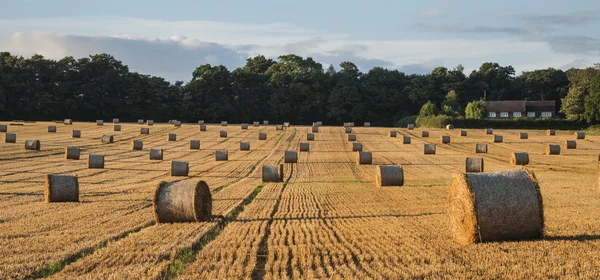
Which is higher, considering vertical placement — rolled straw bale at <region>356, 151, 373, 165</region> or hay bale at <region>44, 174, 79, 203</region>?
hay bale at <region>44, 174, 79, 203</region>

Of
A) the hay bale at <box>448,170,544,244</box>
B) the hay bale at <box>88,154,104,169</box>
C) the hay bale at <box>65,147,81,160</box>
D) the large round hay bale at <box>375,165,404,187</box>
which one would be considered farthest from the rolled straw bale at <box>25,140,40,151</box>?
the hay bale at <box>448,170,544,244</box>

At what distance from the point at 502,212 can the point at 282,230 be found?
16.3ft

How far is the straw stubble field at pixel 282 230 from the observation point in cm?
1066

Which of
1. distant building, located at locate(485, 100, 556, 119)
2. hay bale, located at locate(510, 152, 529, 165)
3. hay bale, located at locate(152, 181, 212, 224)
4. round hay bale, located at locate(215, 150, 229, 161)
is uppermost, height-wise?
distant building, located at locate(485, 100, 556, 119)

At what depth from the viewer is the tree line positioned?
311ft

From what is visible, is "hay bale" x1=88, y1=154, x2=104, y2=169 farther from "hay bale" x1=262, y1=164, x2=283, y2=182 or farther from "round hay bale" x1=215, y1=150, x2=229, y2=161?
"hay bale" x1=262, y1=164, x2=283, y2=182

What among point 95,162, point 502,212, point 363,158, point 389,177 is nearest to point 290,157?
point 363,158

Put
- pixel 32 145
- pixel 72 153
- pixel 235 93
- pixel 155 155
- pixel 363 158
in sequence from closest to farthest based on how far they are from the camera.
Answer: pixel 363 158 < pixel 72 153 < pixel 155 155 < pixel 32 145 < pixel 235 93

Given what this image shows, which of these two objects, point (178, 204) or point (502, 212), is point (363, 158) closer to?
point (178, 204)

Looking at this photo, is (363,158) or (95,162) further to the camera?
(363,158)

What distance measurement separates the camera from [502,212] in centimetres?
1266

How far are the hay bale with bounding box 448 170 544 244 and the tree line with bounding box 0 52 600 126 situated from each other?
77882mm

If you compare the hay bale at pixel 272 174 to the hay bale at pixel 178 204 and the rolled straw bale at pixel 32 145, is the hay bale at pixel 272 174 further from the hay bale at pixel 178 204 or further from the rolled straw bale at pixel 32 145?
the rolled straw bale at pixel 32 145

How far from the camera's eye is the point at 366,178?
32250 millimetres
